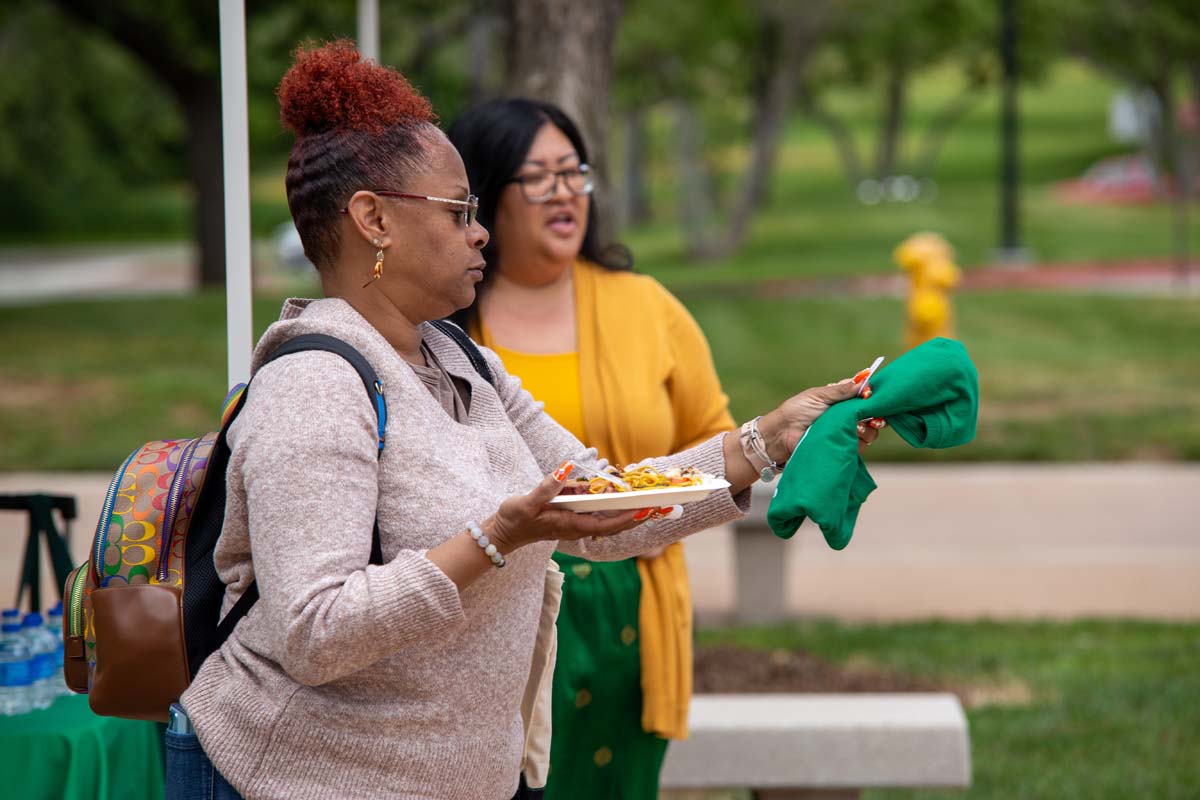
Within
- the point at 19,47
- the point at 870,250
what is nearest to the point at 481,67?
the point at 870,250

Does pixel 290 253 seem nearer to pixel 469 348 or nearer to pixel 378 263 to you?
pixel 469 348

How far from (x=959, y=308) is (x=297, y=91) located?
52.6 ft

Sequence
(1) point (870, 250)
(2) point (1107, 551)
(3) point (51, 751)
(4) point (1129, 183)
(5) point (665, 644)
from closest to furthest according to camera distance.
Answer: (3) point (51, 751), (5) point (665, 644), (2) point (1107, 551), (1) point (870, 250), (4) point (1129, 183)

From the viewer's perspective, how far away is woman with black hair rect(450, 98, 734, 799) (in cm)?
362

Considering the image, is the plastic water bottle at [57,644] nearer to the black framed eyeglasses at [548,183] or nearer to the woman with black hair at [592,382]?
the woman with black hair at [592,382]

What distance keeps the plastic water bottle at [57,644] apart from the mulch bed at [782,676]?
2.67m

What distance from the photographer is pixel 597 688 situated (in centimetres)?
365

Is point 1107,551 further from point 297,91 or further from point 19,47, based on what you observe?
point 19,47

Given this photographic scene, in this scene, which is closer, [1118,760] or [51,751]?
[51,751]

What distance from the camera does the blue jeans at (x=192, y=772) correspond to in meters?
2.29

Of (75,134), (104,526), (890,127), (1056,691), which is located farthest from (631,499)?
(75,134)

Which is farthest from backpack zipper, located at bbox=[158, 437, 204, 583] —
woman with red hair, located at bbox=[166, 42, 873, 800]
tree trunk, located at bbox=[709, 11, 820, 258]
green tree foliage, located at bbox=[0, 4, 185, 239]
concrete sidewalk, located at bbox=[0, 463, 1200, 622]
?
green tree foliage, located at bbox=[0, 4, 185, 239]

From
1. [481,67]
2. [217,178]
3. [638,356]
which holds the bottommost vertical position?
[638,356]

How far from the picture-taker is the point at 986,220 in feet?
104
